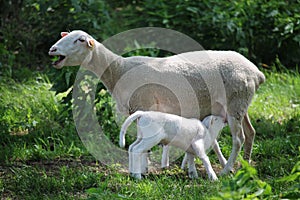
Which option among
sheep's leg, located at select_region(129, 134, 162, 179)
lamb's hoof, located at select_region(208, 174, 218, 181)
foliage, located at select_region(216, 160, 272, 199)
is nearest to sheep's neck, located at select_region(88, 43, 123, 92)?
sheep's leg, located at select_region(129, 134, 162, 179)

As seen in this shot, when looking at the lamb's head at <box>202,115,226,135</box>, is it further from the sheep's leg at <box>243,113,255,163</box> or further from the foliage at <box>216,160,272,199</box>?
the foliage at <box>216,160,272,199</box>

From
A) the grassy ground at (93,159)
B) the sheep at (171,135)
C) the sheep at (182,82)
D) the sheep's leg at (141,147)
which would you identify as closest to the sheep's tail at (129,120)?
the sheep at (171,135)

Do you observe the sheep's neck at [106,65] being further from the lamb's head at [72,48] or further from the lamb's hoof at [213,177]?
the lamb's hoof at [213,177]

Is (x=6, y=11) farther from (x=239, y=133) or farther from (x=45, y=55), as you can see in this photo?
(x=239, y=133)

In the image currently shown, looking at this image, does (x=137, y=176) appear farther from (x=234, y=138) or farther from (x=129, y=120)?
(x=234, y=138)

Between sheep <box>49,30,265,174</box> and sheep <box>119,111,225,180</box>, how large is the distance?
17 cm

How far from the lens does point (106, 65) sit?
16.9 feet

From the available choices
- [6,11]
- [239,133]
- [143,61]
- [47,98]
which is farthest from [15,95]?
[239,133]

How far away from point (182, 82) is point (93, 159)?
1282 mm

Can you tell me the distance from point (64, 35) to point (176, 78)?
103cm

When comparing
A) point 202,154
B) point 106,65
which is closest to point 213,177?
point 202,154

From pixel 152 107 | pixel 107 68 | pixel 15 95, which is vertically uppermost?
pixel 107 68

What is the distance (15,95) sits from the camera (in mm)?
7348

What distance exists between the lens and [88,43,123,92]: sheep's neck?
16.8ft
